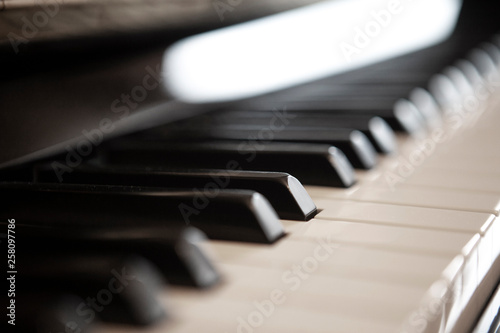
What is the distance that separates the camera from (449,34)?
2703 millimetres

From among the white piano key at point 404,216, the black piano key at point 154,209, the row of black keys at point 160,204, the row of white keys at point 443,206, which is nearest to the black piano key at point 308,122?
the row of black keys at point 160,204

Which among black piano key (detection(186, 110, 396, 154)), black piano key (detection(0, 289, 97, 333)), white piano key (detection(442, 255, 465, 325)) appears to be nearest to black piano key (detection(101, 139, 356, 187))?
black piano key (detection(186, 110, 396, 154))

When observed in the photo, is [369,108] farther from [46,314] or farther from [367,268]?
[46,314]

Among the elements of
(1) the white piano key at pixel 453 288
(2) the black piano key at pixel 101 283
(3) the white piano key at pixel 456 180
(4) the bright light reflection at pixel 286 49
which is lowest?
(1) the white piano key at pixel 453 288

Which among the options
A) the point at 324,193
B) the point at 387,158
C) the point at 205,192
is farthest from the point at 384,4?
the point at 205,192

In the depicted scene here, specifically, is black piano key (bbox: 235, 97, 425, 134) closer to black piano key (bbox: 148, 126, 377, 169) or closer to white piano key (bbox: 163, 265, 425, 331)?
black piano key (bbox: 148, 126, 377, 169)

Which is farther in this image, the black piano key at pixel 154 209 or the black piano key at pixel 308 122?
the black piano key at pixel 308 122

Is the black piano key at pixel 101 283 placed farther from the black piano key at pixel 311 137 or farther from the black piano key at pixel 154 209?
the black piano key at pixel 311 137

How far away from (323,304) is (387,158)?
1.63ft

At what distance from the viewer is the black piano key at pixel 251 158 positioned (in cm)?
73

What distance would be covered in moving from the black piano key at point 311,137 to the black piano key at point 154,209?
28 centimetres

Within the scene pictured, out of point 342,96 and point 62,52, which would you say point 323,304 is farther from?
point 342,96

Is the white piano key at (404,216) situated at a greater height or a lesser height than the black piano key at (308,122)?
lesser

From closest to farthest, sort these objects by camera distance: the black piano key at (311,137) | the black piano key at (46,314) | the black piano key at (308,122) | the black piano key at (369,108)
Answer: the black piano key at (46,314) < the black piano key at (311,137) < the black piano key at (308,122) < the black piano key at (369,108)
